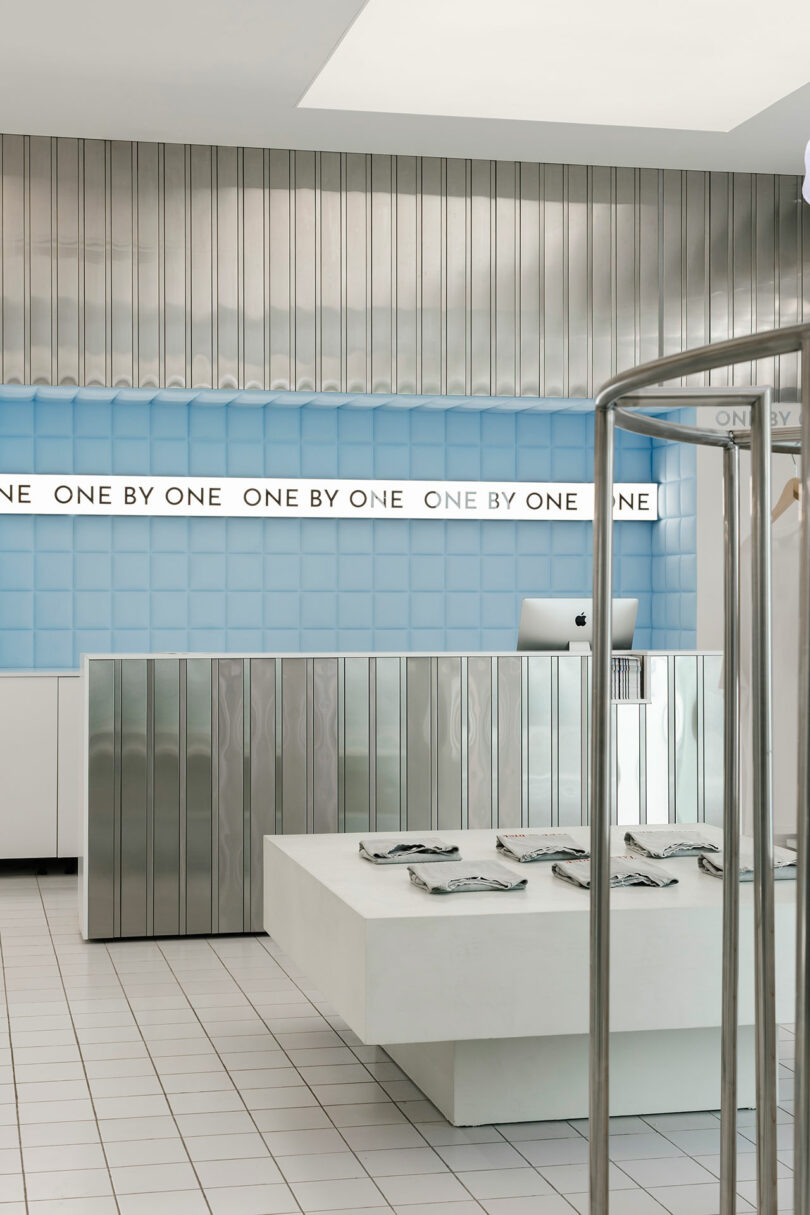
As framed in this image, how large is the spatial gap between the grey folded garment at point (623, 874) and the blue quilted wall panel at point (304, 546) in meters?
3.75

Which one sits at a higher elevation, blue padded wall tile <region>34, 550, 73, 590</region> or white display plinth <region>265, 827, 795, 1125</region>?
blue padded wall tile <region>34, 550, 73, 590</region>

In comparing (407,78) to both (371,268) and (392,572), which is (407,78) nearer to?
(371,268)

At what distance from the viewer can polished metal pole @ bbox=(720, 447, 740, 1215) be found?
1.61 m

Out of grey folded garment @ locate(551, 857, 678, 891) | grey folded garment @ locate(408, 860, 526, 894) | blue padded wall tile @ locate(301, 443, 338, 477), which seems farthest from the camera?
blue padded wall tile @ locate(301, 443, 338, 477)

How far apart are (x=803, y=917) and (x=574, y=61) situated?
16.6ft

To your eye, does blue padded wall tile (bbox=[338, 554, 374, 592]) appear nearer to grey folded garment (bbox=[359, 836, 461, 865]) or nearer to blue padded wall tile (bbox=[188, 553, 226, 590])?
blue padded wall tile (bbox=[188, 553, 226, 590])

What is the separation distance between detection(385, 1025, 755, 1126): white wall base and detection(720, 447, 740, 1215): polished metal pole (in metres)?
1.75

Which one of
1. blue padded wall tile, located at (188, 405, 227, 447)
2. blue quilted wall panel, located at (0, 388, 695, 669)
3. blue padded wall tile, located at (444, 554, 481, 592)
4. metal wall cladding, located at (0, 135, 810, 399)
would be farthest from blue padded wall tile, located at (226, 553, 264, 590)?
metal wall cladding, located at (0, 135, 810, 399)

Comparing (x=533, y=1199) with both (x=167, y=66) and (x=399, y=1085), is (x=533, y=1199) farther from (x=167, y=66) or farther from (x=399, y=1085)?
(x=167, y=66)

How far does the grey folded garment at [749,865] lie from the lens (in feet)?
11.1

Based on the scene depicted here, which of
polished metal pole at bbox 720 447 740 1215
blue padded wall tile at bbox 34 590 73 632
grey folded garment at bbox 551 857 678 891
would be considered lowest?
grey folded garment at bbox 551 857 678 891

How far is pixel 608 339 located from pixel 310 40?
7.57 ft

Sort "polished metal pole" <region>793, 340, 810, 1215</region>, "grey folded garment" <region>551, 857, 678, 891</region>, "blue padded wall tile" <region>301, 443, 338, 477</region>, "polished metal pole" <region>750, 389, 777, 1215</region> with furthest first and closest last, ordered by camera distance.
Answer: "blue padded wall tile" <region>301, 443, 338, 477</region> → "grey folded garment" <region>551, 857, 678, 891</region> → "polished metal pole" <region>750, 389, 777, 1215</region> → "polished metal pole" <region>793, 340, 810, 1215</region>

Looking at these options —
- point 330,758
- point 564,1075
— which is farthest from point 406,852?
point 330,758
